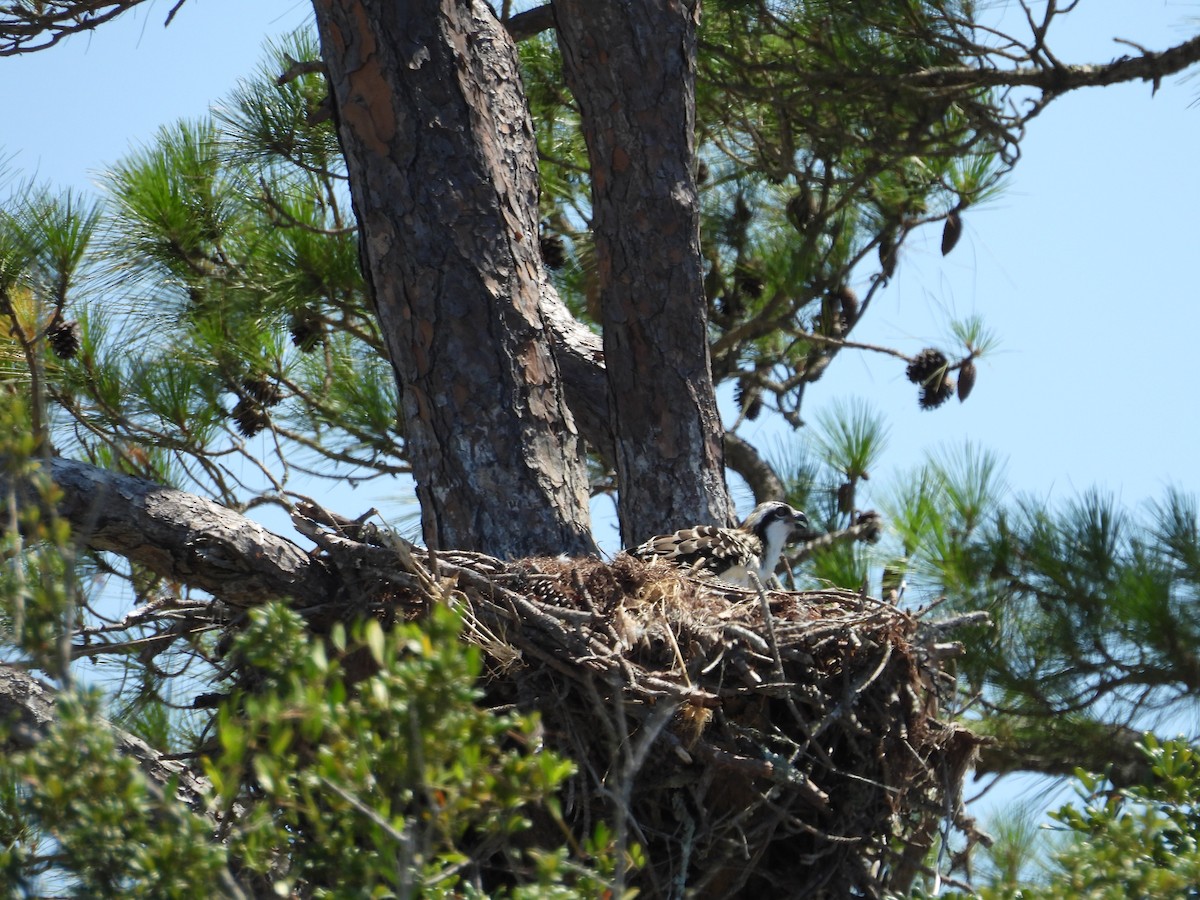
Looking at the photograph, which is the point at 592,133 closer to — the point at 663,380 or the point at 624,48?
the point at 624,48

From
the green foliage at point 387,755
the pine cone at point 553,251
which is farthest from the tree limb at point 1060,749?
the green foliage at point 387,755

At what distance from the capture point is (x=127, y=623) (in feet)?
9.76

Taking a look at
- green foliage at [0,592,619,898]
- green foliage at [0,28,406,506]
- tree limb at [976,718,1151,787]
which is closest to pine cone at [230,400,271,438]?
green foliage at [0,28,406,506]

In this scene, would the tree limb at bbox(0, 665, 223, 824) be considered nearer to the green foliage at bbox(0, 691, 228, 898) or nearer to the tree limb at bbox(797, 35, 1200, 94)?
the green foliage at bbox(0, 691, 228, 898)

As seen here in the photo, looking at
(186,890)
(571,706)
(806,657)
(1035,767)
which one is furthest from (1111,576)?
(186,890)

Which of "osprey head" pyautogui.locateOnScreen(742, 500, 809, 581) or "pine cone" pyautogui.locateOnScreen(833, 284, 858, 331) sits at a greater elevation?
"pine cone" pyautogui.locateOnScreen(833, 284, 858, 331)

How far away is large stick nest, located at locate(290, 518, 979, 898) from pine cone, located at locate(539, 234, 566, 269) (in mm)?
2692

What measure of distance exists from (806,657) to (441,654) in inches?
60.7

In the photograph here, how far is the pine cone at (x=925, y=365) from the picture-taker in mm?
5895

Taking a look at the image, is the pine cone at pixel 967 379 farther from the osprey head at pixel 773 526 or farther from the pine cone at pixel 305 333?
the pine cone at pixel 305 333

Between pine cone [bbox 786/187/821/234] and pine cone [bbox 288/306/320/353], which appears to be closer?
pine cone [bbox 288/306/320/353]

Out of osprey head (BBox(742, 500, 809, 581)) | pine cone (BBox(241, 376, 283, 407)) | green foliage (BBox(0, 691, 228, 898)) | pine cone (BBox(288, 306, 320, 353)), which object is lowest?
green foliage (BBox(0, 691, 228, 898))

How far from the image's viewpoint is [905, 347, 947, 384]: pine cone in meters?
5.89

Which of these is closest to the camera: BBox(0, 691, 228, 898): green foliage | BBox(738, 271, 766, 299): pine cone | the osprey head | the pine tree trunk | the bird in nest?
BBox(0, 691, 228, 898): green foliage
